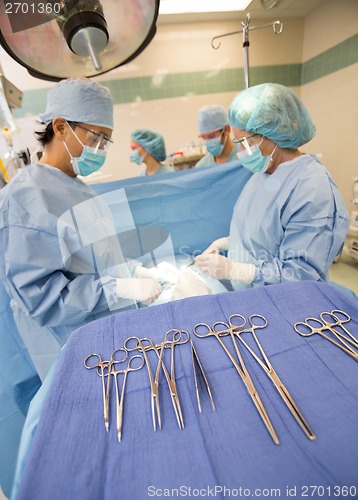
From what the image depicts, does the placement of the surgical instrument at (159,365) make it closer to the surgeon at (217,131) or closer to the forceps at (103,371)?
the forceps at (103,371)

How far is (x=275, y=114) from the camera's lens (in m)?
0.98

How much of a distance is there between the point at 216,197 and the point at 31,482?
155 cm

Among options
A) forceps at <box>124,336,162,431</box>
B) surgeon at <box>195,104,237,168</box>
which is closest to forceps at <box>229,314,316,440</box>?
forceps at <box>124,336,162,431</box>

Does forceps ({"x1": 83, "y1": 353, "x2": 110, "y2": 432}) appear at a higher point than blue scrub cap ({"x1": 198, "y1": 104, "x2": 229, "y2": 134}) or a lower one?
lower

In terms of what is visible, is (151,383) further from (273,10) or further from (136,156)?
(136,156)

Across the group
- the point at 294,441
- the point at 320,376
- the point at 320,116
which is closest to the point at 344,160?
the point at 320,116

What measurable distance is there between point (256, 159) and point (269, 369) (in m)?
0.90

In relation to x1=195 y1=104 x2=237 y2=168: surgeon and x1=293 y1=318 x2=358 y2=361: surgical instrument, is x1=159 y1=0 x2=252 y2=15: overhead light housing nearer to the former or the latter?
x1=195 y1=104 x2=237 y2=168: surgeon

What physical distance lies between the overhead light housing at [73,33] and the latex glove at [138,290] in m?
0.75

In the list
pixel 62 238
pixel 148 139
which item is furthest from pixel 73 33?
pixel 148 139

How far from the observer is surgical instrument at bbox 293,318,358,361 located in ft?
1.87

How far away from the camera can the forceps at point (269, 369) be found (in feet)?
1.43

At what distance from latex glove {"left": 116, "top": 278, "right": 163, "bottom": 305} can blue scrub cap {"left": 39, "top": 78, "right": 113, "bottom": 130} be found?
66 cm

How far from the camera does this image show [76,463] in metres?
0.41
